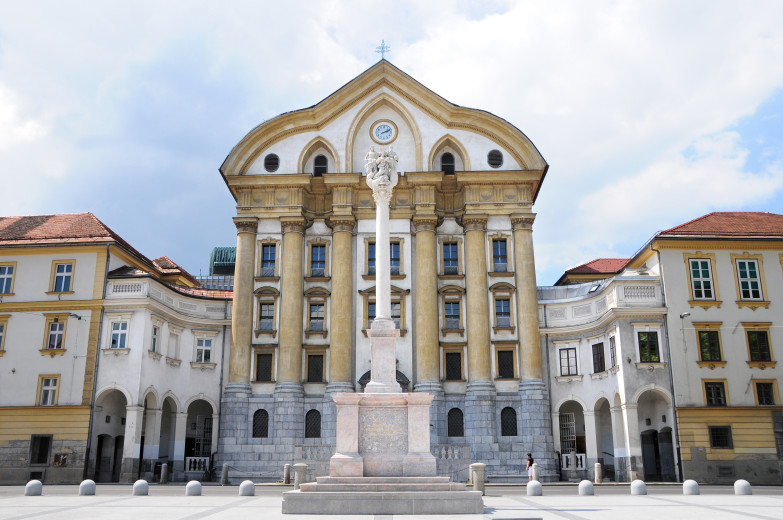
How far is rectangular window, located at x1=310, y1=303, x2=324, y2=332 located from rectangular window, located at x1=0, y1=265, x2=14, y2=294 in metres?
18.3

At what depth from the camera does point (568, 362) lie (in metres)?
44.5

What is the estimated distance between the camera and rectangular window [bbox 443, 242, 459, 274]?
155 feet

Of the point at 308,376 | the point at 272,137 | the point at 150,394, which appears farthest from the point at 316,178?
the point at 150,394

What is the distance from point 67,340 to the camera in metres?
40.8

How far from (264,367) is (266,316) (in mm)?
3372

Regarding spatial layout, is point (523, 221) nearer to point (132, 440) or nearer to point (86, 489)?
point (132, 440)

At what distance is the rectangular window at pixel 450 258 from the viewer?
47281 millimetres

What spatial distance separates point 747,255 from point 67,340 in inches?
1575

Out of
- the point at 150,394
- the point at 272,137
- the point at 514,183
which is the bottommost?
the point at 150,394

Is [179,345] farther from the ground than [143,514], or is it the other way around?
[179,345]

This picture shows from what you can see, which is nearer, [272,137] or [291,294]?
[291,294]

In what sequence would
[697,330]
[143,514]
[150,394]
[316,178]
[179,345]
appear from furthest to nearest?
[316,178], [179,345], [150,394], [697,330], [143,514]

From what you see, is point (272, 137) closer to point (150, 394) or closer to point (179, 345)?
point (179, 345)

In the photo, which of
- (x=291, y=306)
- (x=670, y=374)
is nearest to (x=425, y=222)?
(x=291, y=306)
